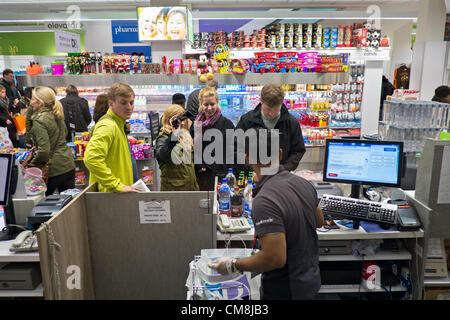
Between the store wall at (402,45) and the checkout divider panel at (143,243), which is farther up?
the store wall at (402,45)

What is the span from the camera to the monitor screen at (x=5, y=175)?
2560 mm

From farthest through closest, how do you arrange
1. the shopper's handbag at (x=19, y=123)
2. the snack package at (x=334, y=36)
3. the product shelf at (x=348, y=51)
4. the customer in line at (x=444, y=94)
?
the shopper's handbag at (x=19, y=123) → the product shelf at (x=348, y=51) → the snack package at (x=334, y=36) → the customer in line at (x=444, y=94)

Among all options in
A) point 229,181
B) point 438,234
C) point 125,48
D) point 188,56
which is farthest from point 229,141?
point 125,48

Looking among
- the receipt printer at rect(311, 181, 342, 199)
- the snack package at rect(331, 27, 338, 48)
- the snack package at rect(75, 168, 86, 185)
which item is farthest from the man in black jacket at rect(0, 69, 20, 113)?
the receipt printer at rect(311, 181, 342, 199)

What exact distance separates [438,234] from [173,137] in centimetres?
234

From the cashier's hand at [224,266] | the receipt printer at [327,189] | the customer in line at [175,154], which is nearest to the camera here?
the cashier's hand at [224,266]

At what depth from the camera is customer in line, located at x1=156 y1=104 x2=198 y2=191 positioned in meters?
3.21

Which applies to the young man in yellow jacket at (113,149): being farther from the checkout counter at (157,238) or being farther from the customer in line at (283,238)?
the customer in line at (283,238)

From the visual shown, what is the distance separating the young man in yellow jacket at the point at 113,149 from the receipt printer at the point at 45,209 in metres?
0.31

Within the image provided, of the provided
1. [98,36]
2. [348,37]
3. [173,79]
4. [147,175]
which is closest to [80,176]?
[147,175]

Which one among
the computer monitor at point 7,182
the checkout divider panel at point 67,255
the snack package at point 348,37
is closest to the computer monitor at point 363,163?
the checkout divider panel at point 67,255

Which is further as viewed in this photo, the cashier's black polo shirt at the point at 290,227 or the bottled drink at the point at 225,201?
the bottled drink at the point at 225,201

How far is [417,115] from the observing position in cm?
371

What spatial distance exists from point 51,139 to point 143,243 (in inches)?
87.0
